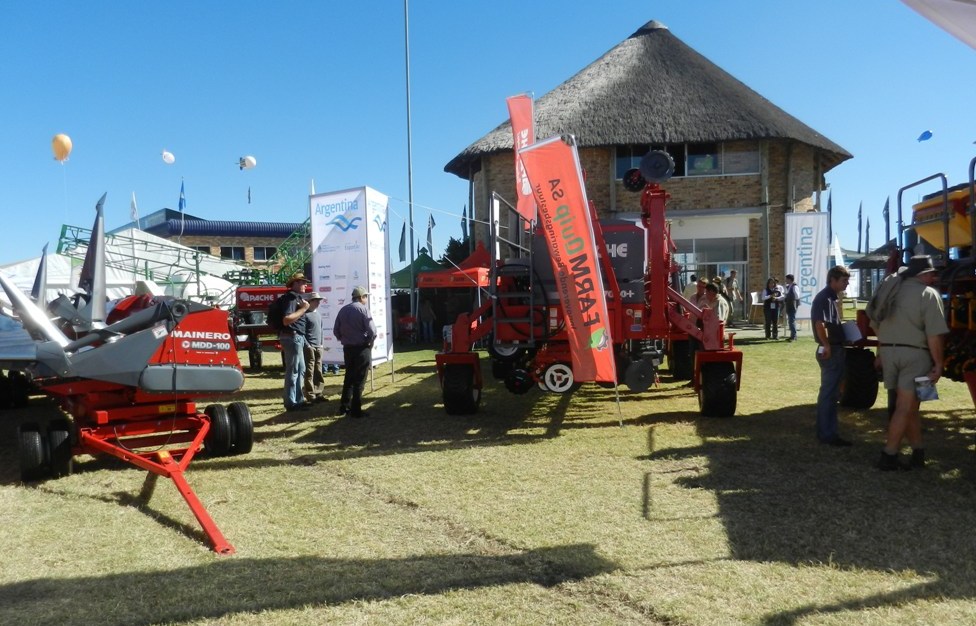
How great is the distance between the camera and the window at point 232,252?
1794 inches

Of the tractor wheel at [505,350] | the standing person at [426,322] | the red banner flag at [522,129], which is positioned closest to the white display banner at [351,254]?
the red banner flag at [522,129]

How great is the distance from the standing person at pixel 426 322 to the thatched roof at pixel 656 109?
517 cm

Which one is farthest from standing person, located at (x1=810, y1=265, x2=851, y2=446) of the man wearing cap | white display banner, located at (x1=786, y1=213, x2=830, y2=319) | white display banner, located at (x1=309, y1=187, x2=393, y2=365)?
white display banner, located at (x1=786, y1=213, x2=830, y2=319)

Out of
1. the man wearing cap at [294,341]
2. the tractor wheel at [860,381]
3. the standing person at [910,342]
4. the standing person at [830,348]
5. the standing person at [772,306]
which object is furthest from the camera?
the standing person at [772,306]

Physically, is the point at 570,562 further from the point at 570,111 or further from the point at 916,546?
the point at 570,111

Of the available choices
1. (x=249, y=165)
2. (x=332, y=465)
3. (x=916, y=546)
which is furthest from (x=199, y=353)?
(x=249, y=165)

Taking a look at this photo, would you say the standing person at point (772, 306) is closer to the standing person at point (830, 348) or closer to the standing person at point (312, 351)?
the standing person at point (830, 348)

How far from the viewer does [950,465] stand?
17.9 feet

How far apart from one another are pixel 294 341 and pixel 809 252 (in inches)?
544

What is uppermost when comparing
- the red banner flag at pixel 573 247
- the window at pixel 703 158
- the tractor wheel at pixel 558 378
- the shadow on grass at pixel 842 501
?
the window at pixel 703 158

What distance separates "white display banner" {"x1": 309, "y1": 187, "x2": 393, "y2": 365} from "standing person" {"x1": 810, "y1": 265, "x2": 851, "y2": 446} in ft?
21.1

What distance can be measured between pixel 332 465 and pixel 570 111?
18718 millimetres

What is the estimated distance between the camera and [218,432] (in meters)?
6.21

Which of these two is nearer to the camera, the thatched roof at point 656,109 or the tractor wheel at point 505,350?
the tractor wheel at point 505,350
